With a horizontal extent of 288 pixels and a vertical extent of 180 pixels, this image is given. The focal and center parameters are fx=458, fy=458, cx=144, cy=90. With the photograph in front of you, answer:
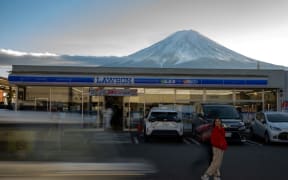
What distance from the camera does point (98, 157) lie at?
503cm

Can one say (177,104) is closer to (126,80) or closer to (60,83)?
(126,80)

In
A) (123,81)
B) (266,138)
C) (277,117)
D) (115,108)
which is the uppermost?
(123,81)

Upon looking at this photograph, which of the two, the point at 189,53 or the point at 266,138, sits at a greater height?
the point at 189,53

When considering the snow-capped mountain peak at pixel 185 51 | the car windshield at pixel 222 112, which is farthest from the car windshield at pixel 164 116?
the snow-capped mountain peak at pixel 185 51

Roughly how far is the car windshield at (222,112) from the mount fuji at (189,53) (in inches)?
1457

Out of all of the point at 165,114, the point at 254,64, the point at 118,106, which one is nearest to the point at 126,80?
the point at 118,106

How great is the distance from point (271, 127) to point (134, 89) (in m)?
10.5

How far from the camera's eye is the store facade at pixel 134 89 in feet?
92.1

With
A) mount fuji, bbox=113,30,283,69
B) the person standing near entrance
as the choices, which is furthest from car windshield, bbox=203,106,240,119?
mount fuji, bbox=113,30,283,69

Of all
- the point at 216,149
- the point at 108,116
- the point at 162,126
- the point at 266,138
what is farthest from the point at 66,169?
the point at 108,116

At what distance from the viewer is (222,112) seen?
72.4ft

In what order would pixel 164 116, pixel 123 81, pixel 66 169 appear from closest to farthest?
1. pixel 66 169
2. pixel 164 116
3. pixel 123 81

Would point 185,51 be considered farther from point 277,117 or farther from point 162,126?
point 162,126

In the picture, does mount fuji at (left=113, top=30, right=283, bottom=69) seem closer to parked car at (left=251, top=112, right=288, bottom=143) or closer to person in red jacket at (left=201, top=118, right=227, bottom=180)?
parked car at (left=251, top=112, right=288, bottom=143)
